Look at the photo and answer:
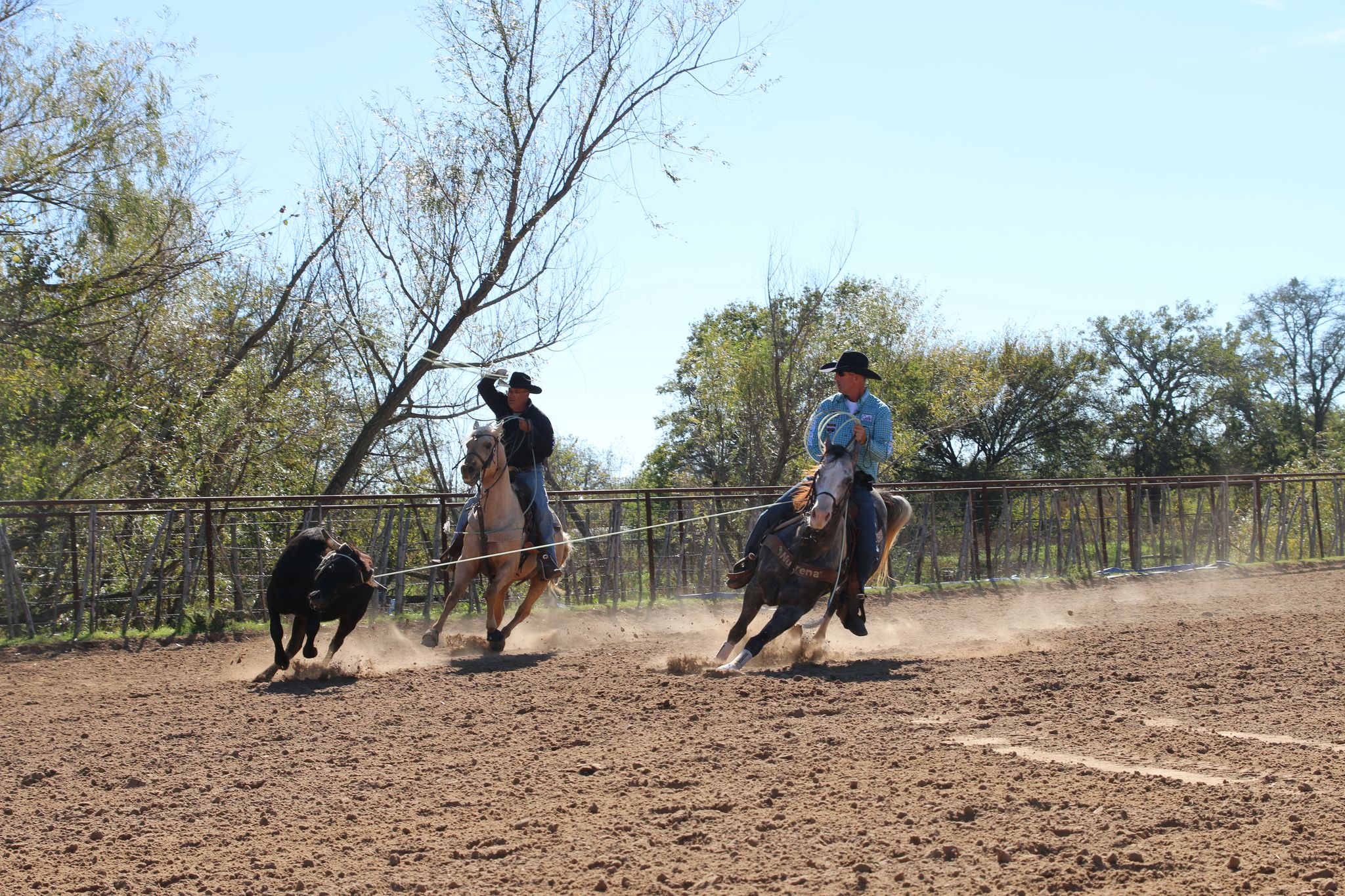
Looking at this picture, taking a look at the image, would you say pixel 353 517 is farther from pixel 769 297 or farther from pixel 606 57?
pixel 769 297

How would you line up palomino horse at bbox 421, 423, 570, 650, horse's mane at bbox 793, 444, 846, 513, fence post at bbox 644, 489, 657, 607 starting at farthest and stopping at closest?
fence post at bbox 644, 489, 657, 607, palomino horse at bbox 421, 423, 570, 650, horse's mane at bbox 793, 444, 846, 513

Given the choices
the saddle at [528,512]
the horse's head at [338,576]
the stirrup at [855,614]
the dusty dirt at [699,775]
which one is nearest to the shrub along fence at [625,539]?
the saddle at [528,512]

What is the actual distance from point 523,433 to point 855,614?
3861mm

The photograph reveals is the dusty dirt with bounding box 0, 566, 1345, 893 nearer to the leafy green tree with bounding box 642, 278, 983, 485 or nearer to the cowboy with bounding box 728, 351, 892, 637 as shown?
the cowboy with bounding box 728, 351, 892, 637

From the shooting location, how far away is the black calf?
30.2 feet

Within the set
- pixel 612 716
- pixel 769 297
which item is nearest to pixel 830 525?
pixel 612 716

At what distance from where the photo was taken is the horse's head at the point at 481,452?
9.98 metres

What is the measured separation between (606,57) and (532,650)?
1293cm

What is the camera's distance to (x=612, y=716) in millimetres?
6918

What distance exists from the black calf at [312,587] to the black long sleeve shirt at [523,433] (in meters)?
2.15

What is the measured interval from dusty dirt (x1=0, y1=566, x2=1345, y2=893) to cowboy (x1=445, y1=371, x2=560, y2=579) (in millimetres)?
1684

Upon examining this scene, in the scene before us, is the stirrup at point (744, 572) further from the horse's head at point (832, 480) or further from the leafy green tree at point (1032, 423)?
the leafy green tree at point (1032, 423)

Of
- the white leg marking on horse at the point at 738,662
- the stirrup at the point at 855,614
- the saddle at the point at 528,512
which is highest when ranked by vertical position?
the saddle at the point at 528,512

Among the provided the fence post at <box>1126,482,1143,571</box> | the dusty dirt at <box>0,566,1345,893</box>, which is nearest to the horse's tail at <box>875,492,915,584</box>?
the dusty dirt at <box>0,566,1345,893</box>
